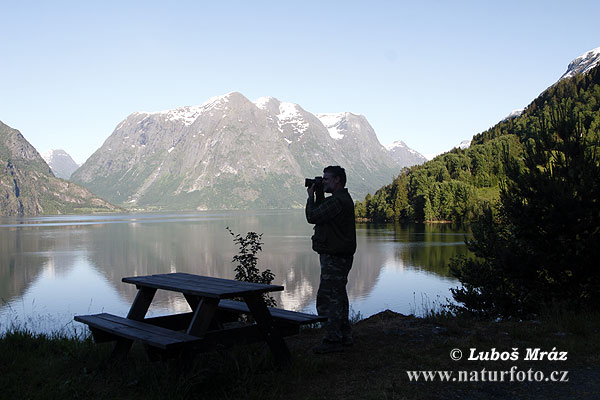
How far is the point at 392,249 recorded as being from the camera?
4928 cm

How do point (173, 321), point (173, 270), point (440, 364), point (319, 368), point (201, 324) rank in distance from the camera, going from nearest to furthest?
point (201, 324) < point (319, 368) < point (440, 364) < point (173, 321) < point (173, 270)

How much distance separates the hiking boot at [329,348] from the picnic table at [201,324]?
431mm

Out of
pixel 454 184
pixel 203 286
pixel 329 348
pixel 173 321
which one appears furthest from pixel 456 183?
pixel 203 286

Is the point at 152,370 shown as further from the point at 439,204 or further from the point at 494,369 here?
the point at 439,204

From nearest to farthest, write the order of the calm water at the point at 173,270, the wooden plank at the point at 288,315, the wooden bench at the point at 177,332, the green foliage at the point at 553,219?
1. the wooden bench at the point at 177,332
2. the wooden plank at the point at 288,315
3. the green foliage at the point at 553,219
4. the calm water at the point at 173,270

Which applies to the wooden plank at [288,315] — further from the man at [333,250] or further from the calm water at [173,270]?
the calm water at [173,270]

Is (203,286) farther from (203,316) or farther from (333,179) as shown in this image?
(333,179)

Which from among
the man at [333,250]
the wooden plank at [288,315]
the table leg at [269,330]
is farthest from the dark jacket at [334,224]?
the table leg at [269,330]

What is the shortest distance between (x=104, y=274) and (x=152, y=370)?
34.3 metres

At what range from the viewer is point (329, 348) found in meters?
6.91

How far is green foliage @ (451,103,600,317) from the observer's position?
31.2ft

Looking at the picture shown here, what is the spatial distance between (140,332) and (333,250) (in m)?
2.67

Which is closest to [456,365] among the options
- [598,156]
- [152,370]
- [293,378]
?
[293,378]

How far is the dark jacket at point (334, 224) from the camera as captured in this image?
681 cm
